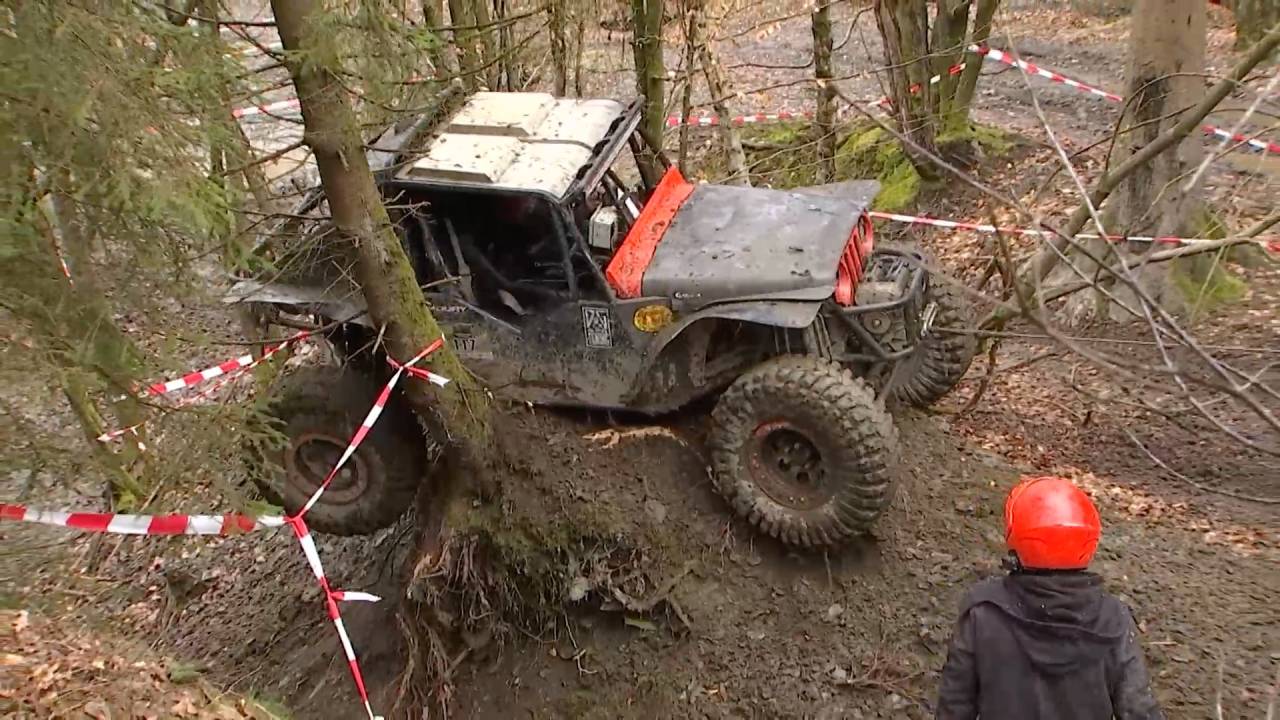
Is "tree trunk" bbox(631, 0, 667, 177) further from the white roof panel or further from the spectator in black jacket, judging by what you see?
the spectator in black jacket

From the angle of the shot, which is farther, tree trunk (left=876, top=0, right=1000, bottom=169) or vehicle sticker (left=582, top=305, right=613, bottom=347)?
tree trunk (left=876, top=0, right=1000, bottom=169)

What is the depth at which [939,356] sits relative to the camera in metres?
5.55

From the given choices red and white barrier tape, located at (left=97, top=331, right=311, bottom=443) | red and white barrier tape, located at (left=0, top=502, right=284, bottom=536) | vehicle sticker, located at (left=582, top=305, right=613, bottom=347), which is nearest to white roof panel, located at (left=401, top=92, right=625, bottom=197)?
vehicle sticker, located at (left=582, top=305, right=613, bottom=347)

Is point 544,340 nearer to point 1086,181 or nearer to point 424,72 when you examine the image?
point 424,72

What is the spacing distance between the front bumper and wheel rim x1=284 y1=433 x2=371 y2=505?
2.70 metres

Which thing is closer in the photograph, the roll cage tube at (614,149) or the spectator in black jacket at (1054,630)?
the spectator in black jacket at (1054,630)

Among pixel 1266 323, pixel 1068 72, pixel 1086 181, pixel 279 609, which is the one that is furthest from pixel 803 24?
pixel 279 609

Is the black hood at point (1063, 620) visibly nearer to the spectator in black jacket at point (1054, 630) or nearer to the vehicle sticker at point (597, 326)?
the spectator in black jacket at point (1054, 630)

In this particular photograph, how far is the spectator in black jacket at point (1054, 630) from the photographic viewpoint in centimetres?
239

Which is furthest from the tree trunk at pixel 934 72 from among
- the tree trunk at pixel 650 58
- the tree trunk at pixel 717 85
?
the tree trunk at pixel 650 58

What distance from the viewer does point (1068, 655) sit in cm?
244

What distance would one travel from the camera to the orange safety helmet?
237 cm

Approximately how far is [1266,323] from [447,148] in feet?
18.6

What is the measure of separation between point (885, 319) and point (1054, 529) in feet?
8.76
